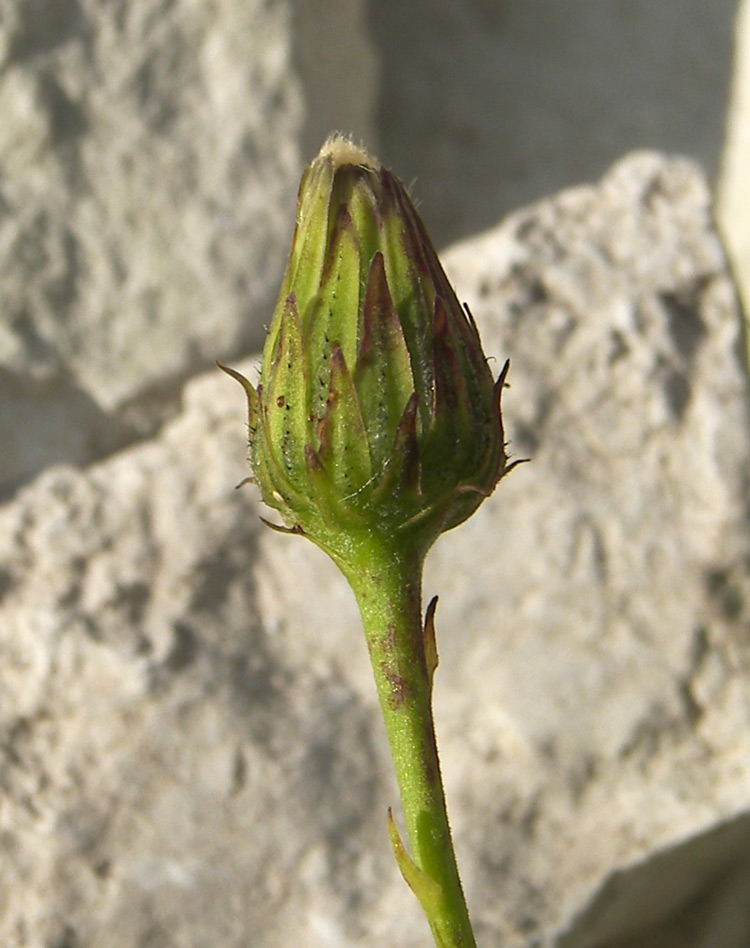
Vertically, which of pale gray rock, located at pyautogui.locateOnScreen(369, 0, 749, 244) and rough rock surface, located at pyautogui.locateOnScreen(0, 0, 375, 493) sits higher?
pale gray rock, located at pyautogui.locateOnScreen(369, 0, 749, 244)

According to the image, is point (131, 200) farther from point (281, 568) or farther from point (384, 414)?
point (384, 414)

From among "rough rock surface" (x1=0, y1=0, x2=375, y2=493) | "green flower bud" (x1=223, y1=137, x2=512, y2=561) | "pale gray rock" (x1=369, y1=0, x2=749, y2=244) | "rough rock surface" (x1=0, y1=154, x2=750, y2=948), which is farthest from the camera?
"pale gray rock" (x1=369, y1=0, x2=749, y2=244)

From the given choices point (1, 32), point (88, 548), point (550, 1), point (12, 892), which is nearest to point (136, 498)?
point (88, 548)

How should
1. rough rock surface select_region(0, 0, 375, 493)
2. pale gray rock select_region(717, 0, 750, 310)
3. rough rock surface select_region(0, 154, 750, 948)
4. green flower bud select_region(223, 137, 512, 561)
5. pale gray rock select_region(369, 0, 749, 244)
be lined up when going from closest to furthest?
green flower bud select_region(223, 137, 512, 561) → rough rock surface select_region(0, 154, 750, 948) → rough rock surface select_region(0, 0, 375, 493) → pale gray rock select_region(369, 0, 749, 244) → pale gray rock select_region(717, 0, 750, 310)

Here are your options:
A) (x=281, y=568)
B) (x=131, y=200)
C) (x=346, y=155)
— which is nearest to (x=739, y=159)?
(x=131, y=200)

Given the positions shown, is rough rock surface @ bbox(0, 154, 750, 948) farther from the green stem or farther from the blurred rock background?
the green stem

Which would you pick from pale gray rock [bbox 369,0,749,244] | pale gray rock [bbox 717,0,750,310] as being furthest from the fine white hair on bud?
pale gray rock [bbox 717,0,750,310]

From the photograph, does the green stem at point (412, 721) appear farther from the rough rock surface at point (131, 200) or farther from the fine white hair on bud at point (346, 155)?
the rough rock surface at point (131, 200)
